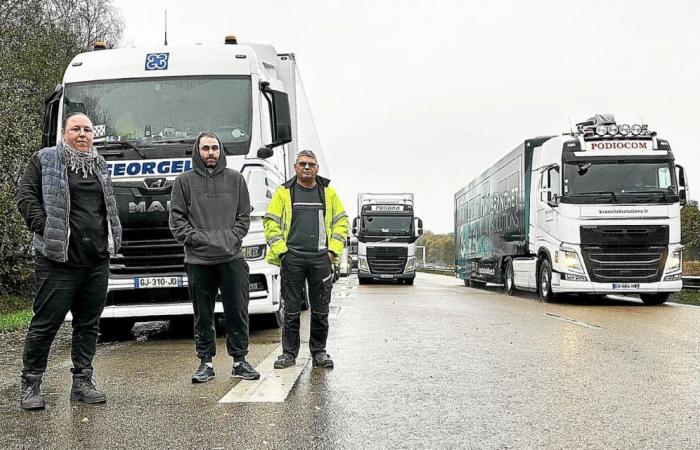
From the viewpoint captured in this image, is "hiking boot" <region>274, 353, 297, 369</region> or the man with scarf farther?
"hiking boot" <region>274, 353, 297, 369</region>

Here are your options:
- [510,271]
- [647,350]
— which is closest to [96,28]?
[510,271]

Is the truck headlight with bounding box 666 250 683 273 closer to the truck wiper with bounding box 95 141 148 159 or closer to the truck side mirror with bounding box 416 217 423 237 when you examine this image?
the truck wiper with bounding box 95 141 148 159

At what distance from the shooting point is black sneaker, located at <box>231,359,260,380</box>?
5.82 meters

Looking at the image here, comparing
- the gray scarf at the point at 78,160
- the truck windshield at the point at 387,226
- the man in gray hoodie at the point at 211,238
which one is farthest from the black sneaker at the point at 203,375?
the truck windshield at the point at 387,226

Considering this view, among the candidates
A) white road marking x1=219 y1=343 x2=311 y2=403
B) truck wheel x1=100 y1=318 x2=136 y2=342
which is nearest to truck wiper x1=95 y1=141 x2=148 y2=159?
truck wheel x1=100 y1=318 x2=136 y2=342

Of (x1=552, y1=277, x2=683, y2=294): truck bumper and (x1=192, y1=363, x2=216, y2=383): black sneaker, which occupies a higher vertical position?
(x1=552, y1=277, x2=683, y2=294): truck bumper

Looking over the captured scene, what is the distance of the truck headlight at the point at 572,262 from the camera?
1488 cm

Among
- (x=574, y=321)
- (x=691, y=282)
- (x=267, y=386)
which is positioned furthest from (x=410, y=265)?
(x=267, y=386)

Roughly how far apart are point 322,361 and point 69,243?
2351 mm

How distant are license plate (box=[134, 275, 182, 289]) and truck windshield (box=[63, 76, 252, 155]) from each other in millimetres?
1483

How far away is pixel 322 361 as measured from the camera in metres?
6.40

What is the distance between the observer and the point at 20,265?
59.4ft

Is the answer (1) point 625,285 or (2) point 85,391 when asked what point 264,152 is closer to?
(2) point 85,391

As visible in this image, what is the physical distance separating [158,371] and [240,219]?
148cm
